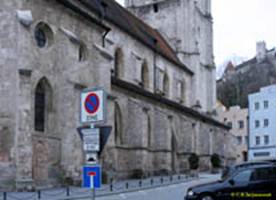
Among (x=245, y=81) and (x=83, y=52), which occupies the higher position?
(x=245, y=81)

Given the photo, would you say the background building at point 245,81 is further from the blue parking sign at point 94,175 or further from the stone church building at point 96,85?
the blue parking sign at point 94,175

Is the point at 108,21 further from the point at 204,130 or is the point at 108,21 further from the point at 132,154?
the point at 204,130

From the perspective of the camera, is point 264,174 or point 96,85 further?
point 96,85

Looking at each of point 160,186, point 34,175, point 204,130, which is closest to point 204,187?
point 34,175

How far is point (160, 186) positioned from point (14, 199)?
36.6 feet

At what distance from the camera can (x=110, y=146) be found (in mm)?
28531

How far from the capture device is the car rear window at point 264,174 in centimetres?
1481

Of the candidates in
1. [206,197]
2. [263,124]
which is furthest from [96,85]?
[263,124]

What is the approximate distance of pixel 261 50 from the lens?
114062mm

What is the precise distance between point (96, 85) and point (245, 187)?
15.4 metres

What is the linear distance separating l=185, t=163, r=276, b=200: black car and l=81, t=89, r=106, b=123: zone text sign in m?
7.17

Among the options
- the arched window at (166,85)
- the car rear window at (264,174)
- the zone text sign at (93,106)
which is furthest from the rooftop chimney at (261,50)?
the zone text sign at (93,106)

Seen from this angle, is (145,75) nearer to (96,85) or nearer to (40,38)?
(96,85)

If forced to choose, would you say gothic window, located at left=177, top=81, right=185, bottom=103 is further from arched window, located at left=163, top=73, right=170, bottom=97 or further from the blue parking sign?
the blue parking sign
